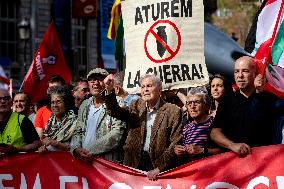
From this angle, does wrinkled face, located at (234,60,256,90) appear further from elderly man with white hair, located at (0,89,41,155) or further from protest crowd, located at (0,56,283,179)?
elderly man with white hair, located at (0,89,41,155)

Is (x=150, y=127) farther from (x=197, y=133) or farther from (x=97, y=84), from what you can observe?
(x=97, y=84)

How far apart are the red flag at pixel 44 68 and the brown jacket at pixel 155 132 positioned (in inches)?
186

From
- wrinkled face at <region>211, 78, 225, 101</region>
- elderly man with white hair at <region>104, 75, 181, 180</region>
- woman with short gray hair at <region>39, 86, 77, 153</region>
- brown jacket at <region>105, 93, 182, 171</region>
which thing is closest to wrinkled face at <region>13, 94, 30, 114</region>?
woman with short gray hair at <region>39, 86, 77, 153</region>

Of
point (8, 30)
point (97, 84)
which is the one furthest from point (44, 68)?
point (8, 30)

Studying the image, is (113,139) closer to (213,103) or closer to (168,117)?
(168,117)

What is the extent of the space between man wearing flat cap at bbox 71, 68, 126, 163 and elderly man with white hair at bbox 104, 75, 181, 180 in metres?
0.15

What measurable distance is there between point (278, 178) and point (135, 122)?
1.45 m

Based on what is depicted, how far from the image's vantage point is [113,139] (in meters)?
7.31

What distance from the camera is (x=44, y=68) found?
12.3m

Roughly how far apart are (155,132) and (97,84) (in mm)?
906

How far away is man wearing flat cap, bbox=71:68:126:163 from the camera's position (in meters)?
7.34

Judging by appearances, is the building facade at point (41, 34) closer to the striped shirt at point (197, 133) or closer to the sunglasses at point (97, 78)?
the sunglasses at point (97, 78)

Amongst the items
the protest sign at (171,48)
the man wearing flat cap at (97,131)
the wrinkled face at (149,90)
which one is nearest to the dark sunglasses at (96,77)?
the man wearing flat cap at (97,131)

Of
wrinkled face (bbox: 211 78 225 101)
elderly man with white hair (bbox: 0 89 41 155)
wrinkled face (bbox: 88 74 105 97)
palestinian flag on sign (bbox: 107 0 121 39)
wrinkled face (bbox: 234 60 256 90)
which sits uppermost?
palestinian flag on sign (bbox: 107 0 121 39)
